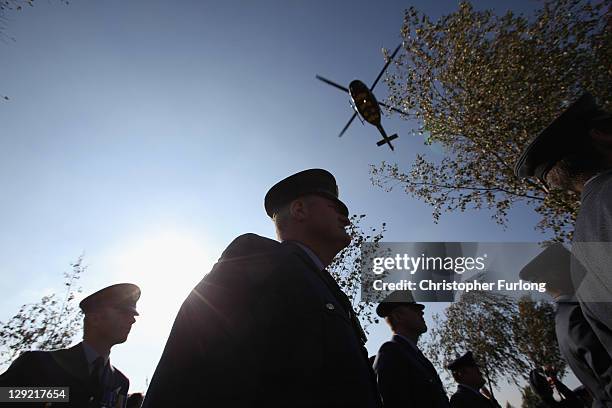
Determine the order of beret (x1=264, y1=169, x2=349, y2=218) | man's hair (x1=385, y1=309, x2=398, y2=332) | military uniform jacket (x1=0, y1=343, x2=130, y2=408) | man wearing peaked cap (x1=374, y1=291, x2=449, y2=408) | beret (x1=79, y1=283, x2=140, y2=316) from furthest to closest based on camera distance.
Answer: man's hair (x1=385, y1=309, x2=398, y2=332) → beret (x1=79, y1=283, x2=140, y2=316) → man wearing peaked cap (x1=374, y1=291, x2=449, y2=408) → military uniform jacket (x1=0, y1=343, x2=130, y2=408) → beret (x1=264, y1=169, x2=349, y2=218)

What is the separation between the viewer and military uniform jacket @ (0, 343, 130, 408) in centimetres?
322

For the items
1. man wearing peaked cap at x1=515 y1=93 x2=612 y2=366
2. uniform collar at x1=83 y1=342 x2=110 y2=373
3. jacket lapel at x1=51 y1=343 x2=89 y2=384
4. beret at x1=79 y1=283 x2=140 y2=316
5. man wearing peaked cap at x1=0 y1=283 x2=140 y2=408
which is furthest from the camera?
beret at x1=79 y1=283 x2=140 y2=316

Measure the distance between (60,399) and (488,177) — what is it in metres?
14.6

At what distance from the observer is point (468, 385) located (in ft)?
23.8

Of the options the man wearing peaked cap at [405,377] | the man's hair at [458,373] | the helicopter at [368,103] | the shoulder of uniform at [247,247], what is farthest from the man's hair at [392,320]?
the helicopter at [368,103]

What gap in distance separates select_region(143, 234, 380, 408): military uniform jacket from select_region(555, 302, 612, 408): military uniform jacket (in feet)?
5.43

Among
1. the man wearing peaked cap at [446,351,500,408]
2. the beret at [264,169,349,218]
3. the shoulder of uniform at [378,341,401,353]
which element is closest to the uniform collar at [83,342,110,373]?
the beret at [264,169,349,218]

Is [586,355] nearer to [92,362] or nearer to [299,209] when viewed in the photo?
[299,209]

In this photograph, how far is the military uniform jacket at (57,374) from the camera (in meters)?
3.22

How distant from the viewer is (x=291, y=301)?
58.7 inches

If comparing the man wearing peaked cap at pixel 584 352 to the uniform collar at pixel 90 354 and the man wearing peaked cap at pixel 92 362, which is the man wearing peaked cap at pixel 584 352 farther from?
the uniform collar at pixel 90 354

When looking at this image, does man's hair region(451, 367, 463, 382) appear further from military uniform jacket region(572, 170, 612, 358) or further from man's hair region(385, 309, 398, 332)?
military uniform jacket region(572, 170, 612, 358)

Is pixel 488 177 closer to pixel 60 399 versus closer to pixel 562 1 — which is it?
pixel 562 1

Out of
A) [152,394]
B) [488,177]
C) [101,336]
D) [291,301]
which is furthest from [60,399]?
[488,177]
